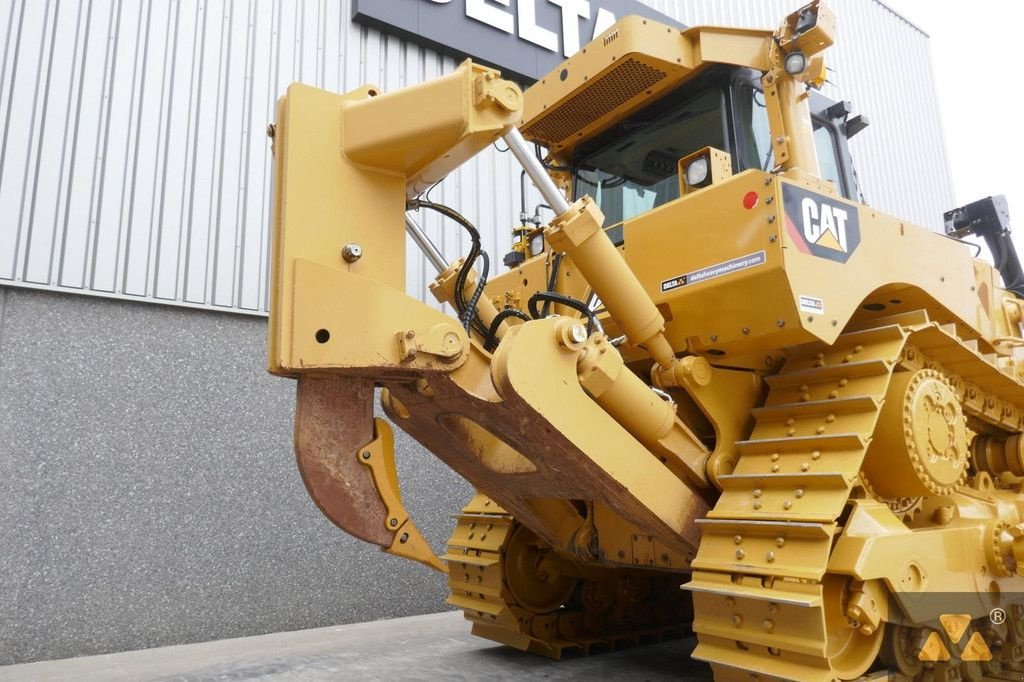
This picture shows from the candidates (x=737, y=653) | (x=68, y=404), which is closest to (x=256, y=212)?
(x=68, y=404)

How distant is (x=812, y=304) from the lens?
10.8 feet

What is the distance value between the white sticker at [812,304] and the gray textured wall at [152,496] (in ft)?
14.0

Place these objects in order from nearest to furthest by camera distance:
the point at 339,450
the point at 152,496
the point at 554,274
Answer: the point at 339,450 < the point at 554,274 < the point at 152,496

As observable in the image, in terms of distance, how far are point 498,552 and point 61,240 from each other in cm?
369

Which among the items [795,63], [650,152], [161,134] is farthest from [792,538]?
[161,134]

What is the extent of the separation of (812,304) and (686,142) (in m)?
1.38

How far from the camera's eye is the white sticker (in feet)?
10.7

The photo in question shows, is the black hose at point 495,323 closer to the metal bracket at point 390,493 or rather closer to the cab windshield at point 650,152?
the metal bracket at point 390,493

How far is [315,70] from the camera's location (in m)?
6.79

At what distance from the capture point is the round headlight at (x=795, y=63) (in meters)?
3.74

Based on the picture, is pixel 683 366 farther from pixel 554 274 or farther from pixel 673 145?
pixel 673 145

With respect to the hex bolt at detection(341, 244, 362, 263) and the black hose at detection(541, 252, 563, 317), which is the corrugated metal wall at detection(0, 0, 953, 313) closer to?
the black hose at detection(541, 252, 563, 317)

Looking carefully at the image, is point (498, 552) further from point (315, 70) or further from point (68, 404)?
point (315, 70)

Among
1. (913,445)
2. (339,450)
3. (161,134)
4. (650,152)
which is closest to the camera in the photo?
(339,450)
